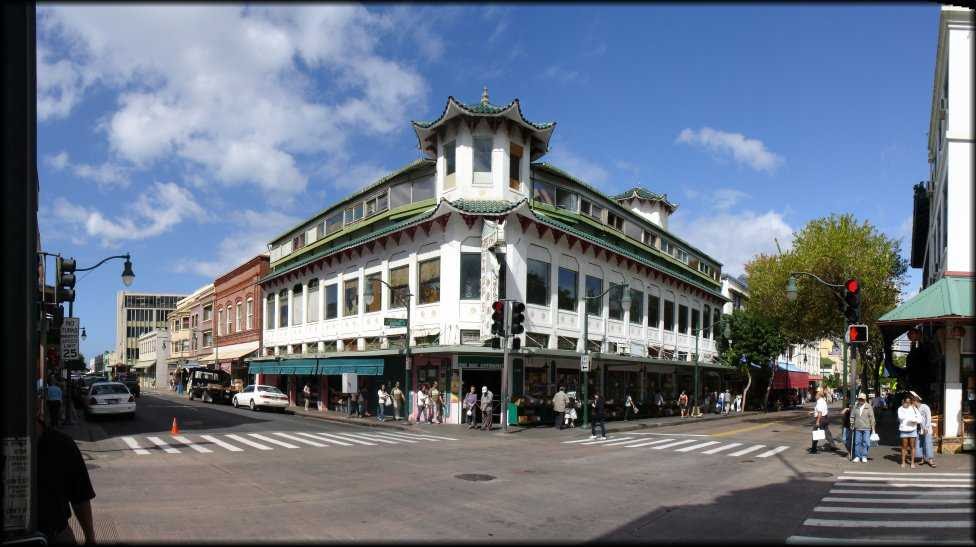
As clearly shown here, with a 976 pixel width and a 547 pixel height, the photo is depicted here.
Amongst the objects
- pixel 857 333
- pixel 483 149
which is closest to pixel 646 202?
pixel 483 149

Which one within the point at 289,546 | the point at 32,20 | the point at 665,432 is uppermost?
the point at 32,20

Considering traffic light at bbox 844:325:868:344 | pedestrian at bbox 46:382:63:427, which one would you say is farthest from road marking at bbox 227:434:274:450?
traffic light at bbox 844:325:868:344

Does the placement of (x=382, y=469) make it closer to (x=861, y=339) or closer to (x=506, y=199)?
(x=861, y=339)

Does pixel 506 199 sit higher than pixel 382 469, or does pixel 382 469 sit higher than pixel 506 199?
pixel 506 199

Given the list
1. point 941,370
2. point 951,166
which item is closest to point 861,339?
point 941,370

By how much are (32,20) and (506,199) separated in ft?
86.7

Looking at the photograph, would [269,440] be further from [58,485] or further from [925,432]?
[925,432]

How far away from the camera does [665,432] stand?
30.8 m

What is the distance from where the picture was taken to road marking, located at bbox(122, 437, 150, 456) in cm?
1814

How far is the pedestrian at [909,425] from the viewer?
16.7m

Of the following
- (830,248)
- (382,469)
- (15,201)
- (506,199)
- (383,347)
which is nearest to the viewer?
(15,201)

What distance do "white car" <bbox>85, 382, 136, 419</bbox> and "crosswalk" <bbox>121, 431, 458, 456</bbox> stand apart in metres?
8.67

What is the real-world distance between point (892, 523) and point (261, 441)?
17513 mm

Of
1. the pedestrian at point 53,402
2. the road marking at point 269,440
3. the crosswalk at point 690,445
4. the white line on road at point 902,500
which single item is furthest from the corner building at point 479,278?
the white line on road at point 902,500
